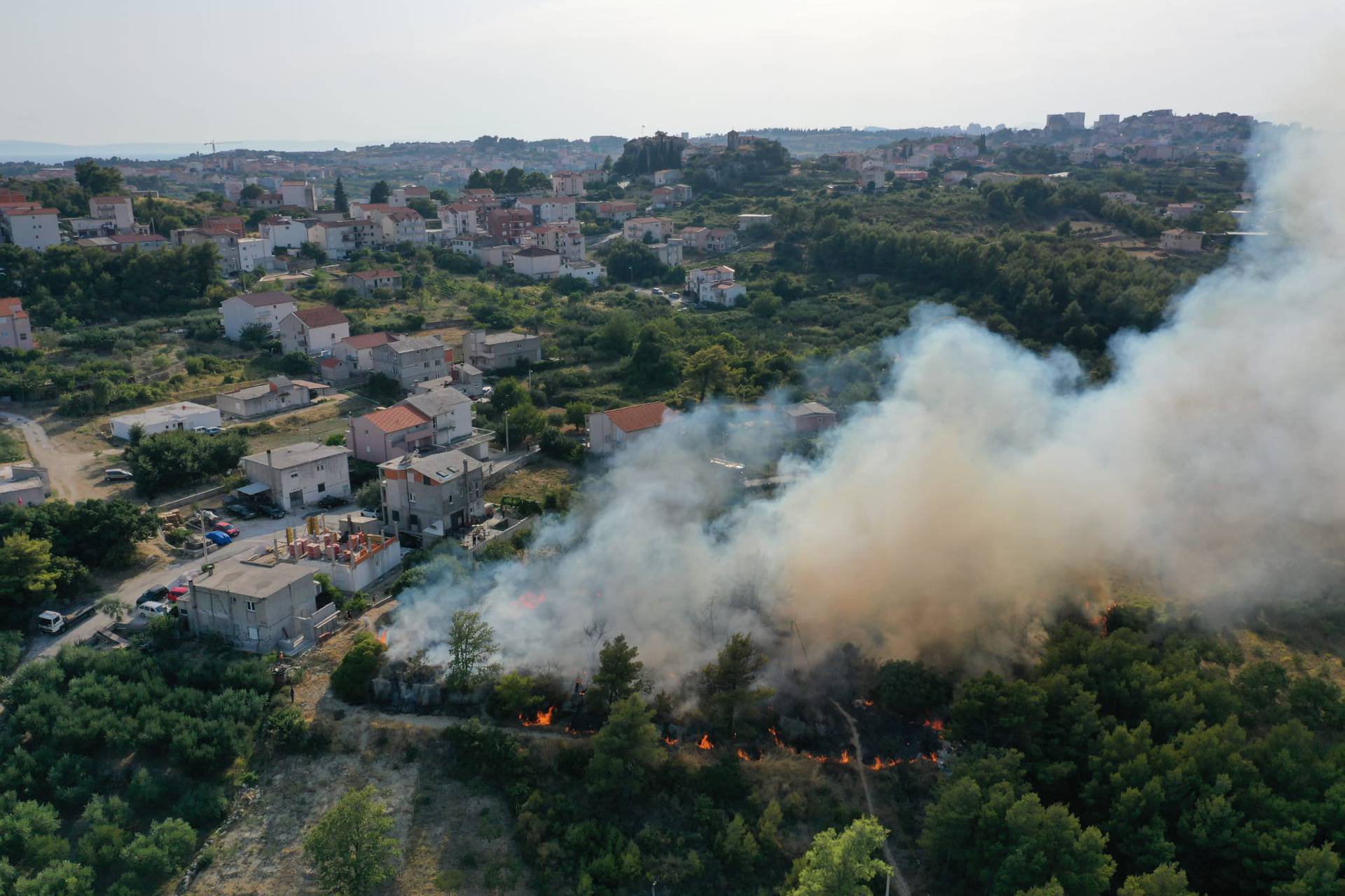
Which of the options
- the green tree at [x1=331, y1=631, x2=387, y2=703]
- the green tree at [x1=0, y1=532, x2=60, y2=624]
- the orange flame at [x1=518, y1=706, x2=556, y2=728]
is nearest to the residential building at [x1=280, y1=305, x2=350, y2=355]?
the green tree at [x1=0, y1=532, x2=60, y2=624]

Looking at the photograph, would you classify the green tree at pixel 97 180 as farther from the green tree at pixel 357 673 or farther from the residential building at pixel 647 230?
the green tree at pixel 357 673

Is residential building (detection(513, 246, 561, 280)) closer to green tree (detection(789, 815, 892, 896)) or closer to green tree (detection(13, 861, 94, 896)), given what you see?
green tree (detection(13, 861, 94, 896))

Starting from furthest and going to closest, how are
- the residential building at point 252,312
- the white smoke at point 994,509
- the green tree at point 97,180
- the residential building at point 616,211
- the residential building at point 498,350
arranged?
1. the residential building at point 616,211
2. the green tree at point 97,180
3. the residential building at point 252,312
4. the residential building at point 498,350
5. the white smoke at point 994,509

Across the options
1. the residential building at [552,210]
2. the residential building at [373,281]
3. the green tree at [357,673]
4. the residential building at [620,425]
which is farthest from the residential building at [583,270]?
the green tree at [357,673]

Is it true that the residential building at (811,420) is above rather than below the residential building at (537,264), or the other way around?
below

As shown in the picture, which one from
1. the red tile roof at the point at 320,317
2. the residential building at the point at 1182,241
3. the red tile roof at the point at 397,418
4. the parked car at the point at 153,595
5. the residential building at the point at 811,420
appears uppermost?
the residential building at the point at 1182,241

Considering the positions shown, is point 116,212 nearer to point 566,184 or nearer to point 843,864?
point 566,184

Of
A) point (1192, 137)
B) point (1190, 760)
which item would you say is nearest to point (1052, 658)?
point (1190, 760)
